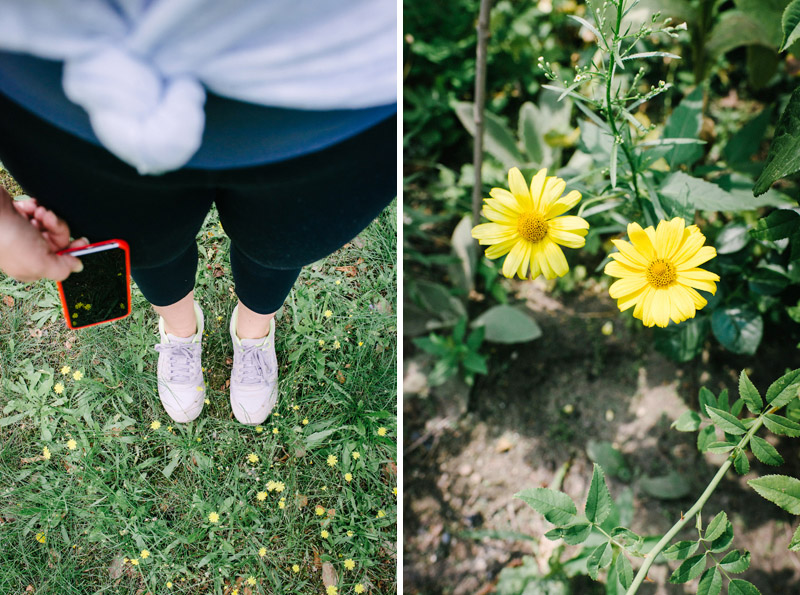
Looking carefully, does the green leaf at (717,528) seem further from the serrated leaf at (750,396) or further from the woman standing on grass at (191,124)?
the woman standing on grass at (191,124)

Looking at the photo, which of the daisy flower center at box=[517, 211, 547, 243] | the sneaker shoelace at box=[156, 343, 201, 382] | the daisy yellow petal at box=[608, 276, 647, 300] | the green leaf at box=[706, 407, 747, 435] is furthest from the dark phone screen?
the green leaf at box=[706, 407, 747, 435]

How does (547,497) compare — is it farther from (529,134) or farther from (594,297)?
(529,134)

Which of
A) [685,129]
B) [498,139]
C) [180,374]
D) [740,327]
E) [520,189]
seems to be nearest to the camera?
[520,189]

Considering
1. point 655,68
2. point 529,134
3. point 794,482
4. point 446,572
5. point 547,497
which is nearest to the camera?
point 794,482

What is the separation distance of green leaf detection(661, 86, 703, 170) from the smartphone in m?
0.94

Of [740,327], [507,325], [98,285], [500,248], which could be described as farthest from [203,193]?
[740,327]

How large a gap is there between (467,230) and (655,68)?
2.67 ft

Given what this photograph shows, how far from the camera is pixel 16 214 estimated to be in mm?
702

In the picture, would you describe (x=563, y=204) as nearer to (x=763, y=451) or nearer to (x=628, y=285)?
(x=628, y=285)

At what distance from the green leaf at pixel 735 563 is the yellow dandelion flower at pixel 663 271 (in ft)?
1.00

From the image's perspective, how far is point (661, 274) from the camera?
0.84 m

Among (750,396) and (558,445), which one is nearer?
(750,396)

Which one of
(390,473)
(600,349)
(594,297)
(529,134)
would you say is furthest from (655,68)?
(390,473)

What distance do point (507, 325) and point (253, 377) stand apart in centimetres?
64
